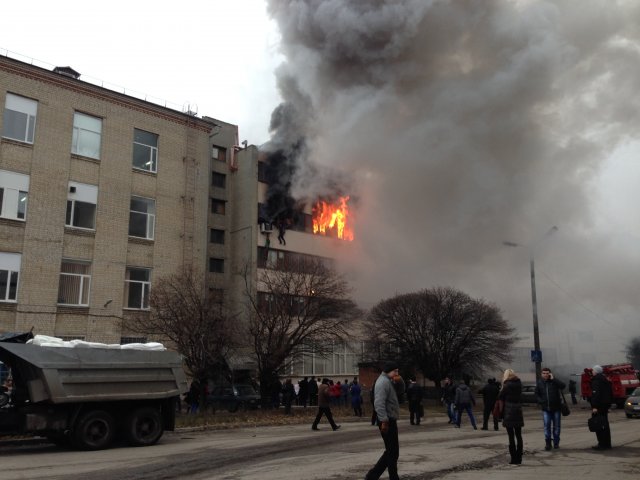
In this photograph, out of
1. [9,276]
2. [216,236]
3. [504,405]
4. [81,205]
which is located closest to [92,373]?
[504,405]

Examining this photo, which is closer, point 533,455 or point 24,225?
point 533,455

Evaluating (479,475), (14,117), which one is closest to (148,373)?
(479,475)

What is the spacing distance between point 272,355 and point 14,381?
1058 cm

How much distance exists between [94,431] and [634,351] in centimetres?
2994

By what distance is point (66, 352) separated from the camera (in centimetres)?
1114

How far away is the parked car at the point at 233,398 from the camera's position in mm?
22203

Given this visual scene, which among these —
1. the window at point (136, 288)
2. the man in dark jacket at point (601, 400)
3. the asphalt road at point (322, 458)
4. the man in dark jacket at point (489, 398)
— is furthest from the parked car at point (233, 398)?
the man in dark jacket at point (601, 400)

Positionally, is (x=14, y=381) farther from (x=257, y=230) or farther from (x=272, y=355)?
(x=257, y=230)

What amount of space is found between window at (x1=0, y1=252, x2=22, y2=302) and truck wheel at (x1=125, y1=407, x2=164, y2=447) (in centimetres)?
1438

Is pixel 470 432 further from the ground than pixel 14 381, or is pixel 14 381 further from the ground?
pixel 14 381

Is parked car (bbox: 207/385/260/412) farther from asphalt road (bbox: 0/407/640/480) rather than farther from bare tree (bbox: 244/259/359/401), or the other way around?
asphalt road (bbox: 0/407/640/480)

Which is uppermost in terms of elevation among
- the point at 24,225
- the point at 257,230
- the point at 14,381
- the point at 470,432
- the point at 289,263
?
the point at 257,230

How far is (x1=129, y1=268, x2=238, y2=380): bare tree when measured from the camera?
19.9m

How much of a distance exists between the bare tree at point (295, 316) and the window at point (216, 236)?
1348 centimetres
